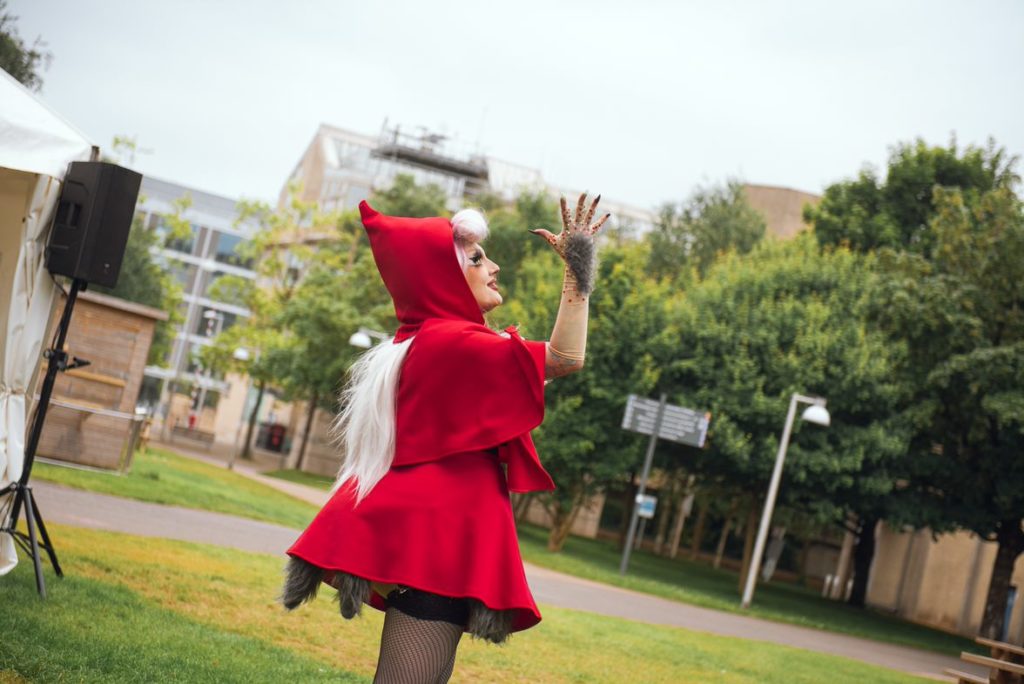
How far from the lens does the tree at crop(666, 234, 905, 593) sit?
82.2 ft

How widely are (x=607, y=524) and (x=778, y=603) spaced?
2372 centimetres

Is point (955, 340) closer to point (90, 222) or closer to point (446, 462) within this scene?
point (90, 222)

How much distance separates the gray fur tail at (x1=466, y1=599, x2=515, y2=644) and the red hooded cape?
0.04 meters

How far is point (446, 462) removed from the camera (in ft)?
11.4

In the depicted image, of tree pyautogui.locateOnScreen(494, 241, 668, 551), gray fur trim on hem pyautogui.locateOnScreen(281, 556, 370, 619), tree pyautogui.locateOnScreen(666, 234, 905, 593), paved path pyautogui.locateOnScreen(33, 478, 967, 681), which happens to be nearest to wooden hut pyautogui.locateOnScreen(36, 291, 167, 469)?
paved path pyautogui.locateOnScreen(33, 478, 967, 681)

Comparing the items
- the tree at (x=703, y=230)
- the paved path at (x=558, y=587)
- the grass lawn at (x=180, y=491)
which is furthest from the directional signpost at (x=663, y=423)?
the tree at (x=703, y=230)

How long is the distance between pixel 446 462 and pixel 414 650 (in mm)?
559

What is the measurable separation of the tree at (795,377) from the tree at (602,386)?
0.96 meters

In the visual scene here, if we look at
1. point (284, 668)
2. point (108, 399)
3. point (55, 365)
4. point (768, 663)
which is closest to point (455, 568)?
point (284, 668)

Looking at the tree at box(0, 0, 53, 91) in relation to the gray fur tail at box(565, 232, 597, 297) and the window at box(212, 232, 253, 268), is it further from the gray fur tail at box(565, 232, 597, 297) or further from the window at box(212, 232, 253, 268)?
the window at box(212, 232, 253, 268)

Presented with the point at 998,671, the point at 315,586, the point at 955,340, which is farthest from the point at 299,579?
the point at 955,340

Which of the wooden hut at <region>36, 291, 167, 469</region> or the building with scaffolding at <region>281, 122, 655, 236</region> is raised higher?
the building with scaffolding at <region>281, 122, 655, 236</region>

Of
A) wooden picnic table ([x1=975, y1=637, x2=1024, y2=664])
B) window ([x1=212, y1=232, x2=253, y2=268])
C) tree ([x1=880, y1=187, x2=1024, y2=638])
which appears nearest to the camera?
wooden picnic table ([x1=975, y1=637, x2=1024, y2=664])

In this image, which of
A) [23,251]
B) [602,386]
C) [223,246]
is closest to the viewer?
[23,251]
